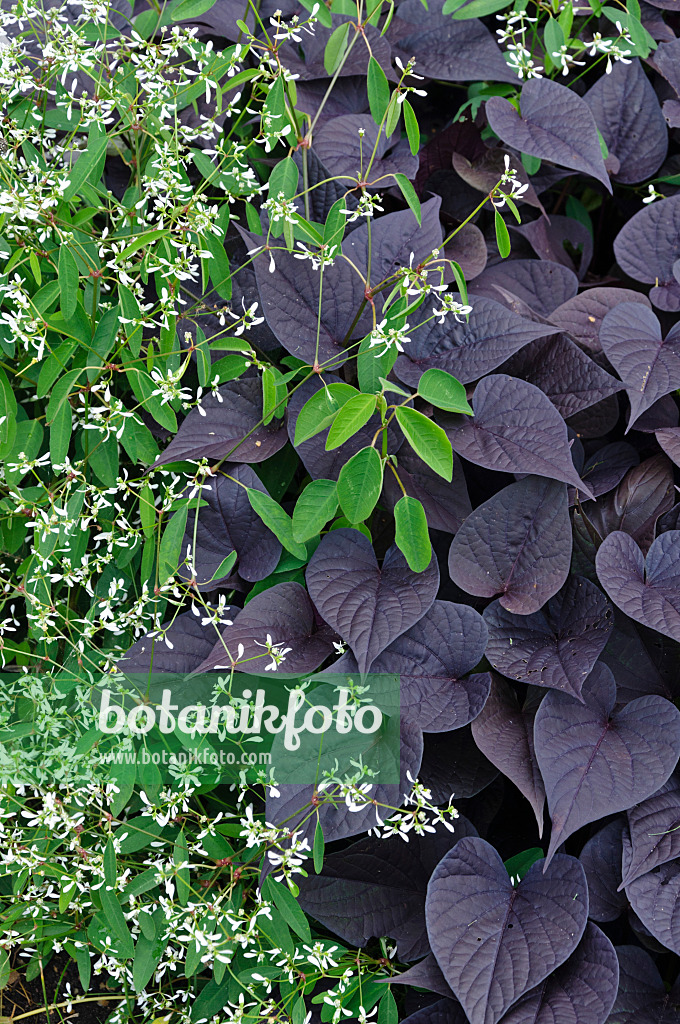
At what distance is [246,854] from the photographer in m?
1.08

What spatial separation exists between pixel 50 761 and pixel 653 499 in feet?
2.93

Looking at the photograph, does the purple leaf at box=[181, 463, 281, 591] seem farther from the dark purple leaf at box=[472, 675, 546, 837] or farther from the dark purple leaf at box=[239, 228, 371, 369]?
the dark purple leaf at box=[472, 675, 546, 837]

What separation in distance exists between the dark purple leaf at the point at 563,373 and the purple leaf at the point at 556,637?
0.25 m

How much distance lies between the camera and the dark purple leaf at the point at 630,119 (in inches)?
53.8

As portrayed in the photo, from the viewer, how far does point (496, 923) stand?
3.11 feet

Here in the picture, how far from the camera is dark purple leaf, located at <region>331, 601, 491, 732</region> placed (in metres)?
0.97

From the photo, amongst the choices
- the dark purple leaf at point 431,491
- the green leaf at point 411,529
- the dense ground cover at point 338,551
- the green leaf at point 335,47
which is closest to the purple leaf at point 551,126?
the dense ground cover at point 338,551

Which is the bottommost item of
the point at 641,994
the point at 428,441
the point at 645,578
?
the point at 641,994

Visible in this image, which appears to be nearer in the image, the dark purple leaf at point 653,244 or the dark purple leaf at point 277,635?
the dark purple leaf at point 277,635

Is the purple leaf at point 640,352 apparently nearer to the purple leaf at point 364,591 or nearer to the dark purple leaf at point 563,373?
the dark purple leaf at point 563,373

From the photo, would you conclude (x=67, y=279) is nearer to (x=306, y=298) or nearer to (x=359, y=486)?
(x=306, y=298)

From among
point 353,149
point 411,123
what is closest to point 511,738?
point 411,123

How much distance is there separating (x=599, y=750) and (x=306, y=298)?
0.70 metres

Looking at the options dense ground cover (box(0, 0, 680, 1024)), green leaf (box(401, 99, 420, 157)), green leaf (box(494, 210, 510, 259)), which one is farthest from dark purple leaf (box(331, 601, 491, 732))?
green leaf (box(401, 99, 420, 157))
